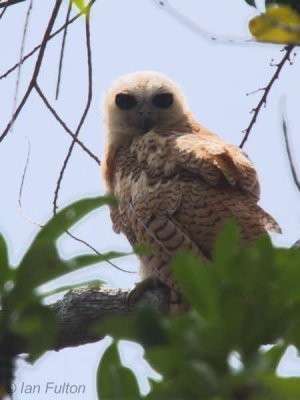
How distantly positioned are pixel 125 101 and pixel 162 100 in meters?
0.32

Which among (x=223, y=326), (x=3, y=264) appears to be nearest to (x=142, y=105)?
(x=3, y=264)

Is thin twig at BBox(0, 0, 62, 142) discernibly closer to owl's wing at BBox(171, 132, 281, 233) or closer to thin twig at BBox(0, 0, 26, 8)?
thin twig at BBox(0, 0, 26, 8)

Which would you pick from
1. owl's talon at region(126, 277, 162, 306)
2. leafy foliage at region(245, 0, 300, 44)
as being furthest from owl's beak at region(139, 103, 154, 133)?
leafy foliage at region(245, 0, 300, 44)

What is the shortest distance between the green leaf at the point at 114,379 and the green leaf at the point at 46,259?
23cm

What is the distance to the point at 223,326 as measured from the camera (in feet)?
5.03

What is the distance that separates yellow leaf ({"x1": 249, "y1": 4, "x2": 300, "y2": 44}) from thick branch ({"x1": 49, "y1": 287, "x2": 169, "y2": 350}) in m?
2.76

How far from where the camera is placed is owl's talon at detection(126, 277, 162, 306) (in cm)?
463

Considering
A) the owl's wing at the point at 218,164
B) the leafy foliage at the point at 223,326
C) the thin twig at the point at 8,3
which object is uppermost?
the thin twig at the point at 8,3

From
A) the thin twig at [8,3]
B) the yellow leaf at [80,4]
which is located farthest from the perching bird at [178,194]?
the yellow leaf at [80,4]

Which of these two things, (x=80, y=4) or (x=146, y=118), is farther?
(x=146, y=118)

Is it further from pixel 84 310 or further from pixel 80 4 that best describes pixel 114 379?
pixel 84 310

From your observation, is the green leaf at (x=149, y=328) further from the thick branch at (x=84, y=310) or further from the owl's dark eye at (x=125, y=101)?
the owl's dark eye at (x=125, y=101)

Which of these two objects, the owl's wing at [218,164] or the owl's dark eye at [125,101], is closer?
the owl's wing at [218,164]

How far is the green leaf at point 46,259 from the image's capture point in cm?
159
